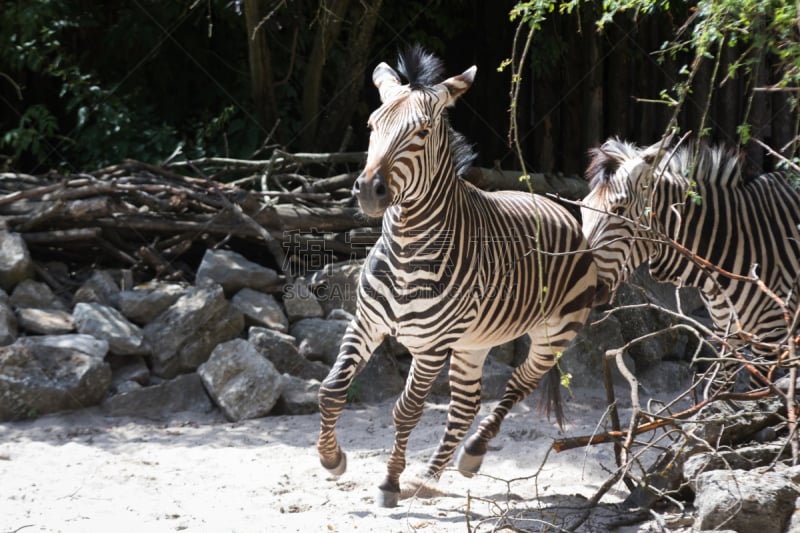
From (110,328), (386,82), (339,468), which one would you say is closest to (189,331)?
(110,328)

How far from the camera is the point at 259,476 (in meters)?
5.11

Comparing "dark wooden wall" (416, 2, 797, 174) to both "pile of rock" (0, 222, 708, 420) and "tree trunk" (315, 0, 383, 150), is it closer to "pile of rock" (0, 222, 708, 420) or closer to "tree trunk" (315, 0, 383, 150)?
"tree trunk" (315, 0, 383, 150)

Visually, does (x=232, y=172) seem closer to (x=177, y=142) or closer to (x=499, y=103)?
(x=177, y=142)

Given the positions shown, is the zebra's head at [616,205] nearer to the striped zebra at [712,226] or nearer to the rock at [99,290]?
the striped zebra at [712,226]

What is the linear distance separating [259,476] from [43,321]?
230 cm

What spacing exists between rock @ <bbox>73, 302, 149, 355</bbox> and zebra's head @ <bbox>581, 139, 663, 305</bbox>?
3381 millimetres

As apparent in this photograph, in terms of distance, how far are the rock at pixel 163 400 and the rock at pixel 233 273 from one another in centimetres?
89

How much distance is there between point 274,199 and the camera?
7.34 meters

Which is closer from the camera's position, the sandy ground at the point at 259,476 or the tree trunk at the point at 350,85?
the sandy ground at the point at 259,476

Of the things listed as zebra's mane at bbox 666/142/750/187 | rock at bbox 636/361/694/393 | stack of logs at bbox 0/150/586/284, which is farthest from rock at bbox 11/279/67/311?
rock at bbox 636/361/694/393

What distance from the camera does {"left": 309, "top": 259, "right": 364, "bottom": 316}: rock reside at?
7148 mm

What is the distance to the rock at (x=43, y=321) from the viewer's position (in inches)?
246

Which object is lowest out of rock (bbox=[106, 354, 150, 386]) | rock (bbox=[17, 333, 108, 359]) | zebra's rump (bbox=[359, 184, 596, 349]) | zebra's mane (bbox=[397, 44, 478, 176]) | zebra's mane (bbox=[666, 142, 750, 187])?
rock (bbox=[106, 354, 150, 386])

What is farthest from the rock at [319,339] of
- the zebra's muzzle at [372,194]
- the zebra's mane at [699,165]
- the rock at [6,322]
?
the zebra's muzzle at [372,194]
